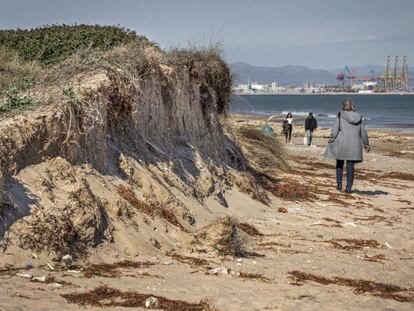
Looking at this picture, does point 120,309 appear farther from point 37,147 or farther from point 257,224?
point 257,224

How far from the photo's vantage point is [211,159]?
40.9 feet

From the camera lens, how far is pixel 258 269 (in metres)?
A: 7.63

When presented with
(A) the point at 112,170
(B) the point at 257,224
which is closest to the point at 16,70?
(A) the point at 112,170

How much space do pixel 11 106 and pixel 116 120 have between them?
2026 millimetres

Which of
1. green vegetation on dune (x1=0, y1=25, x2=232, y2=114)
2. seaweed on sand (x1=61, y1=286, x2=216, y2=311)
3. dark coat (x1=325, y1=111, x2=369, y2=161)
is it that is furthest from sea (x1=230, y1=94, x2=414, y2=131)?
seaweed on sand (x1=61, y1=286, x2=216, y2=311)

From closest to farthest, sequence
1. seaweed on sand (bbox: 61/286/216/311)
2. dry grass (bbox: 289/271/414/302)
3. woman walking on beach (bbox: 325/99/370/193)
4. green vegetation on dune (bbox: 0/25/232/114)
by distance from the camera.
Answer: seaweed on sand (bbox: 61/286/216/311) < dry grass (bbox: 289/271/414/302) < green vegetation on dune (bbox: 0/25/232/114) < woman walking on beach (bbox: 325/99/370/193)

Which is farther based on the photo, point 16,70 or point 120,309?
point 16,70

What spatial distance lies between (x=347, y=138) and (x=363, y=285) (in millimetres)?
7281

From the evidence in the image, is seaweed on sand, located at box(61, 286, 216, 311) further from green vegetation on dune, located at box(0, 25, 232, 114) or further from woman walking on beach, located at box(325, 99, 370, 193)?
woman walking on beach, located at box(325, 99, 370, 193)

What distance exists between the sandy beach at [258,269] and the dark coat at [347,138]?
1521mm

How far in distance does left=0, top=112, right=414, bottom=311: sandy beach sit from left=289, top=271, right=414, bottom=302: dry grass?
0.01 m

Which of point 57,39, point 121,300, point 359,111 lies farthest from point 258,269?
point 359,111

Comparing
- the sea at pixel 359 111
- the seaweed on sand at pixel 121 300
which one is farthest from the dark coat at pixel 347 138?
the seaweed on sand at pixel 121 300

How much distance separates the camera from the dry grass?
699cm
